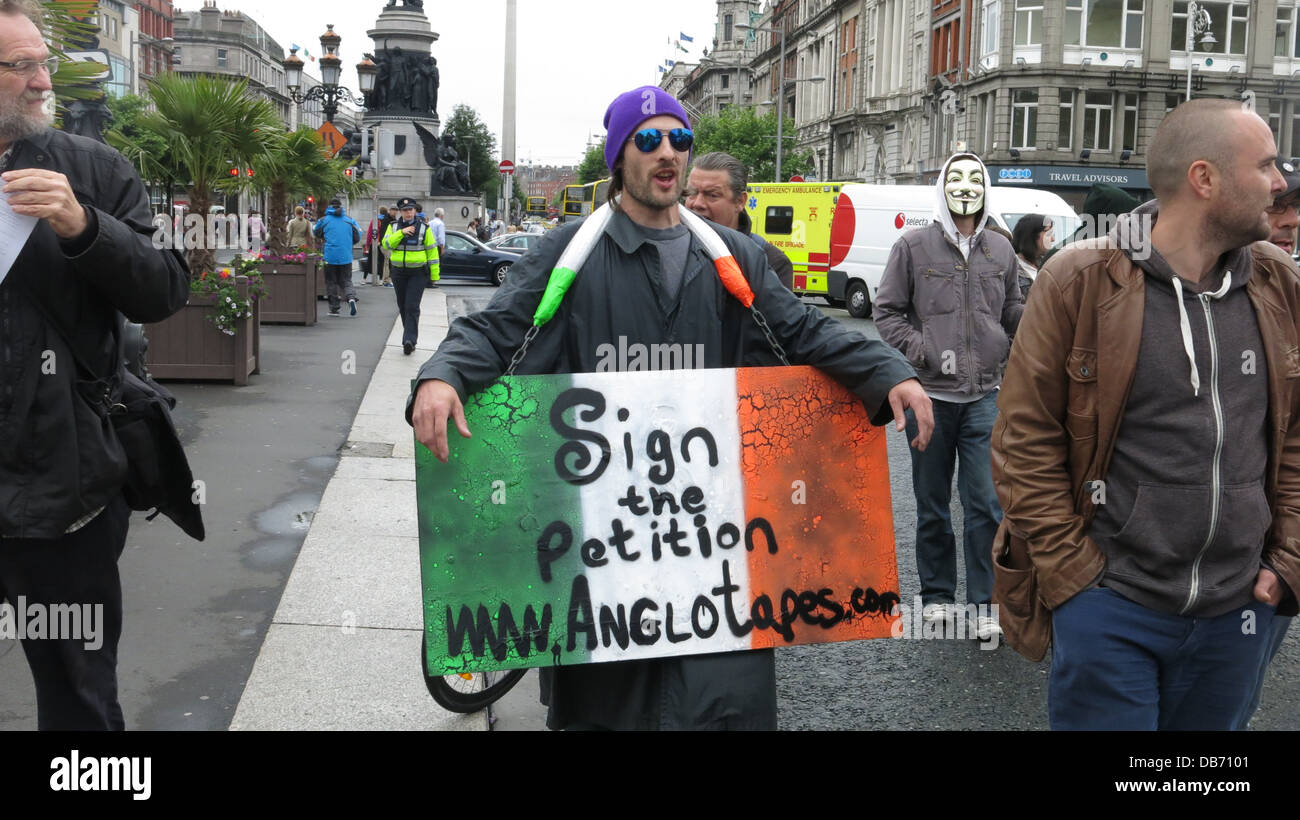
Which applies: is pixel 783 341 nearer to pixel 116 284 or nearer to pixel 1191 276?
pixel 1191 276

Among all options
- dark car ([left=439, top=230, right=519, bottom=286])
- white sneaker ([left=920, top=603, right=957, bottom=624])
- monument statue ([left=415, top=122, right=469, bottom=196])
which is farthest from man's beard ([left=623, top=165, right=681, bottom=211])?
monument statue ([left=415, top=122, right=469, bottom=196])

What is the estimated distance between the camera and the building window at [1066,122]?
5359 cm

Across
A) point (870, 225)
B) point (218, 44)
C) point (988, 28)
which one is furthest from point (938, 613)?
point (218, 44)

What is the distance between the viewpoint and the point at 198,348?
12.4m

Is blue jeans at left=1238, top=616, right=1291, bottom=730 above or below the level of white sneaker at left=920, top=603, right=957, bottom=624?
above

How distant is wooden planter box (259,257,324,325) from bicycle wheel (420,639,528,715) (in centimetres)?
1544

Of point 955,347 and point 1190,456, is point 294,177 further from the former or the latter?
point 1190,456

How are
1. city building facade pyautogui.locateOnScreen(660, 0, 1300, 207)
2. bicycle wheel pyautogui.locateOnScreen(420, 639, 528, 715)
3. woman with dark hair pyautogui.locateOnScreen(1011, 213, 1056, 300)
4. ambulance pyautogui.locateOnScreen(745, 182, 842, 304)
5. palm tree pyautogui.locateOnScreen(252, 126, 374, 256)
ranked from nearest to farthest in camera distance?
1. bicycle wheel pyautogui.locateOnScreen(420, 639, 528, 715)
2. woman with dark hair pyautogui.locateOnScreen(1011, 213, 1056, 300)
3. palm tree pyautogui.locateOnScreen(252, 126, 374, 256)
4. ambulance pyautogui.locateOnScreen(745, 182, 842, 304)
5. city building facade pyautogui.locateOnScreen(660, 0, 1300, 207)

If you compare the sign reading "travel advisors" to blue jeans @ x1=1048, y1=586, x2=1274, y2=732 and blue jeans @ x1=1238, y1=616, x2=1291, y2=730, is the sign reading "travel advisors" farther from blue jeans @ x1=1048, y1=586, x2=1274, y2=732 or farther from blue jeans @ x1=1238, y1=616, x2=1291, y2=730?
blue jeans @ x1=1238, y1=616, x2=1291, y2=730

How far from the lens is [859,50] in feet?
253

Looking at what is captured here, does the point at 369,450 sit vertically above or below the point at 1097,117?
below

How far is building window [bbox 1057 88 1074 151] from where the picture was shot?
53594 millimetres

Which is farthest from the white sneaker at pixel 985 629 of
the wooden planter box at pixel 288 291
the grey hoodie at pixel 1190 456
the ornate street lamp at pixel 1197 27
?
the ornate street lamp at pixel 1197 27

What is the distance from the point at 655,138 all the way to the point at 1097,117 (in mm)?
54551
